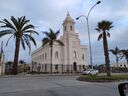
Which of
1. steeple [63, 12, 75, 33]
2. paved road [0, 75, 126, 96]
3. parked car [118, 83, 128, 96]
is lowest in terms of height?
paved road [0, 75, 126, 96]

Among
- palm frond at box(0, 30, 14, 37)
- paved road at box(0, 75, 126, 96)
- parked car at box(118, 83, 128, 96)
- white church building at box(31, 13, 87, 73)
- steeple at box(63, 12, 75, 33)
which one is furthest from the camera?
steeple at box(63, 12, 75, 33)

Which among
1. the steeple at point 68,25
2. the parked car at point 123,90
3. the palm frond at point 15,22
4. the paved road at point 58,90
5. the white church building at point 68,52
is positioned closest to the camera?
the parked car at point 123,90

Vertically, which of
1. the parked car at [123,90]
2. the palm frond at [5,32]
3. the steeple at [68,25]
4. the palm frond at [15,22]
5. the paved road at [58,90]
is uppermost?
the steeple at [68,25]

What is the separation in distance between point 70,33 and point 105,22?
142ft

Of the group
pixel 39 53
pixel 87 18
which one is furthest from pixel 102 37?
pixel 39 53

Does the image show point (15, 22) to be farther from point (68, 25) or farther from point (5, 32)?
point (68, 25)

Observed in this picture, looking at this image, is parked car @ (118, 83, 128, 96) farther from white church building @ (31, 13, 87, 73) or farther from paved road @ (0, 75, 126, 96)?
white church building @ (31, 13, 87, 73)

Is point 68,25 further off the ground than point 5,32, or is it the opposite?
point 68,25

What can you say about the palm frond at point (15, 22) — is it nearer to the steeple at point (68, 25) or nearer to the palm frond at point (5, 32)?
the palm frond at point (5, 32)

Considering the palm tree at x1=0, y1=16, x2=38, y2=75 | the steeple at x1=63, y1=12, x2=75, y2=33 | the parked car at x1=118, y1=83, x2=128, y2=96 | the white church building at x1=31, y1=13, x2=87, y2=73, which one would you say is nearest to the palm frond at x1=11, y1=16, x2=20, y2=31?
the palm tree at x1=0, y1=16, x2=38, y2=75

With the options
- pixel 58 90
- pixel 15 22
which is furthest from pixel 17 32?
pixel 58 90

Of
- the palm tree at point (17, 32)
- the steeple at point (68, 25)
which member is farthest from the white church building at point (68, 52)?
the palm tree at point (17, 32)

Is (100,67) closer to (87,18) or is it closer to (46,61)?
(46,61)

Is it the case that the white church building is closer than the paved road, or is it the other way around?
the paved road
